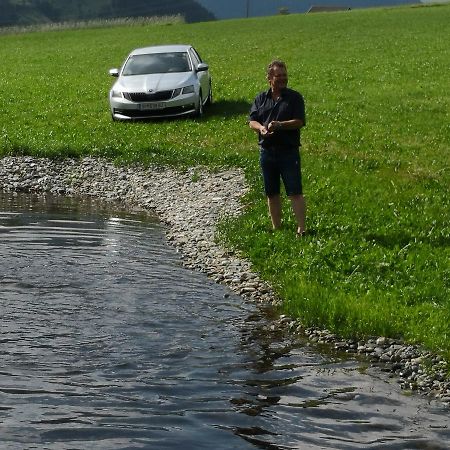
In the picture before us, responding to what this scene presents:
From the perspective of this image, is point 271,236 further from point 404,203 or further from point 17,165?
point 17,165

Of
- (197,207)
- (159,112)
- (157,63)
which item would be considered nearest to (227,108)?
(157,63)

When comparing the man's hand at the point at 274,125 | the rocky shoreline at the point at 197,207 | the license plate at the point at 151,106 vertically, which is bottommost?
the rocky shoreline at the point at 197,207

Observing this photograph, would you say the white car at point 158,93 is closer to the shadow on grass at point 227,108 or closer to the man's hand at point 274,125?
the shadow on grass at point 227,108

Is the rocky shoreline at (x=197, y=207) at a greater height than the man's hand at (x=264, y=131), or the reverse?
the man's hand at (x=264, y=131)

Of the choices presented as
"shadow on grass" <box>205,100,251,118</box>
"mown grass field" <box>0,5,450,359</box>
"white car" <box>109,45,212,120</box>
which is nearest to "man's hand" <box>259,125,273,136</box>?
"mown grass field" <box>0,5,450,359</box>

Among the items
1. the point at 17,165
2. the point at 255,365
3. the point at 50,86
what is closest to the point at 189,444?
the point at 255,365

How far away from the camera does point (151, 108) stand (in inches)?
902

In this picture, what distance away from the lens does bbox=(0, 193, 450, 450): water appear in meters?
6.58

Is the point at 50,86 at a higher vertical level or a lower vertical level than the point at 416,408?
higher

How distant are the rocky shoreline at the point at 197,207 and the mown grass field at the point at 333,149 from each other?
0.22m

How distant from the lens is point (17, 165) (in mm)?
19266

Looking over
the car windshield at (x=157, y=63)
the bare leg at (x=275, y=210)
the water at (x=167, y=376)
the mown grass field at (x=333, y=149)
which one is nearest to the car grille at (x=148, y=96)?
the mown grass field at (x=333, y=149)

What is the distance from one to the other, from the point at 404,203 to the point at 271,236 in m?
2.70

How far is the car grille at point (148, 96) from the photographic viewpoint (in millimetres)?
22797
